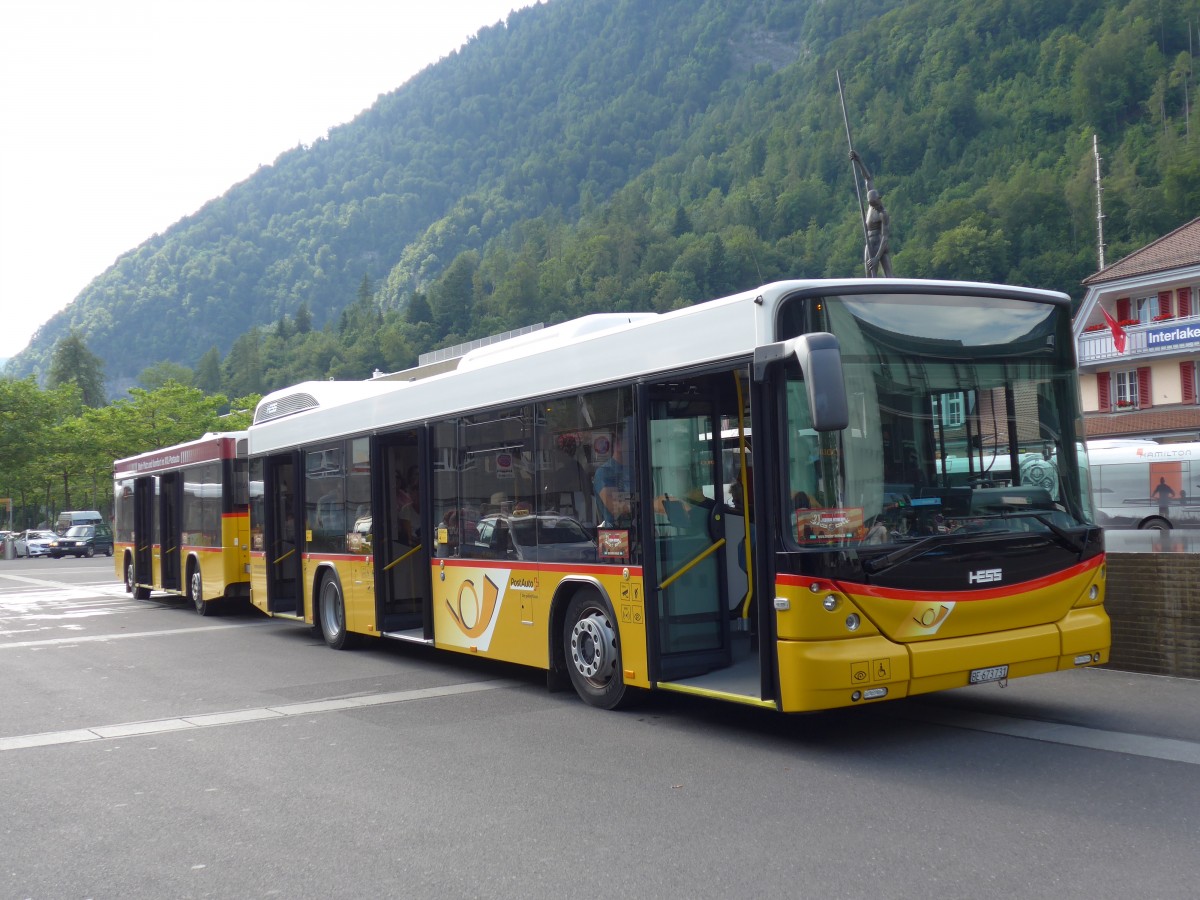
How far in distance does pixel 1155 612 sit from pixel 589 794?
552cm

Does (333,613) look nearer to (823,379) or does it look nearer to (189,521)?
(189,521)

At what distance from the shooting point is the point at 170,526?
2173cm

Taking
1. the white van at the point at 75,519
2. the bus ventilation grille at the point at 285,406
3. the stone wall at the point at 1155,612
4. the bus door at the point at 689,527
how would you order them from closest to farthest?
the bus door at the point at 689,527
the stone wall at the point at 1155,612
the bus ventilation grille at the point at 285,406
the white van at the point at 75,519

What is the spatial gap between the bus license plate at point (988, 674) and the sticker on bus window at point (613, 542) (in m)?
2.44

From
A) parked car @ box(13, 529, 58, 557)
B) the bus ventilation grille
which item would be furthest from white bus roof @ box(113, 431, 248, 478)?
parked car @ box(13, 529, 58, 557)

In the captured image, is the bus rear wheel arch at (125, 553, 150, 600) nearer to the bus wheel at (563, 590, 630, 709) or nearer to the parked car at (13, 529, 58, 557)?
the bus wheel at (563, 590, 630, 709)

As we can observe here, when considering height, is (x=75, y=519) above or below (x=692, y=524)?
above

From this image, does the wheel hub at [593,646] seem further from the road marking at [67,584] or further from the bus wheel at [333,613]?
the road marking at [67,584]

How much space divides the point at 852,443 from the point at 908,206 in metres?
99.1

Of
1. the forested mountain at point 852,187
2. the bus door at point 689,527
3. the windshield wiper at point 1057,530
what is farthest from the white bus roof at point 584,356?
the forested mountain at point 852,187

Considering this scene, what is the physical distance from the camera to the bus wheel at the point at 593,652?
345 inches

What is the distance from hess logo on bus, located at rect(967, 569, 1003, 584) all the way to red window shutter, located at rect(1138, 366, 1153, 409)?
45.6 meters

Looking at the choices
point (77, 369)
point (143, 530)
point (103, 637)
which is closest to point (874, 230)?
point (103, 637)

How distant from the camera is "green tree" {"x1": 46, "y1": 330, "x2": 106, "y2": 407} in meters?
120
